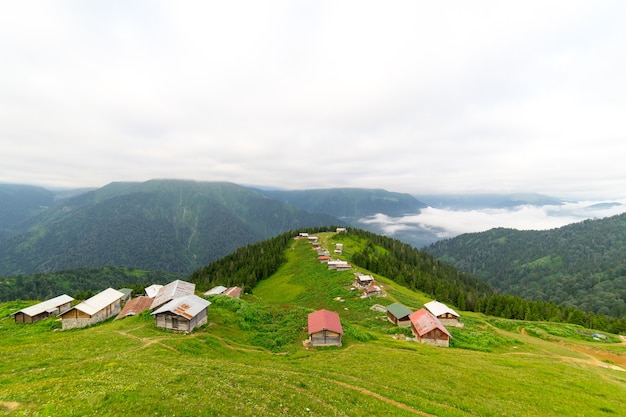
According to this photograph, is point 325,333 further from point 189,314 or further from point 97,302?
point 97,302

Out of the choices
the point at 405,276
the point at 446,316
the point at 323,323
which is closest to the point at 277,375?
the point at 323,323

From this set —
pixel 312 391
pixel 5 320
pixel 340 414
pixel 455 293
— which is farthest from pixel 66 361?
pixel 455 293

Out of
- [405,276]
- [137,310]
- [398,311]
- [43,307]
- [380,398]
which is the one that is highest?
[380,398]

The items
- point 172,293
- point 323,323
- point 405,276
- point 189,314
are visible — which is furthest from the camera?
point 405,276

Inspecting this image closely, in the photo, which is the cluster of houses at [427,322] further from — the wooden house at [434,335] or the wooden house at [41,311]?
the wooden house at [41,311]

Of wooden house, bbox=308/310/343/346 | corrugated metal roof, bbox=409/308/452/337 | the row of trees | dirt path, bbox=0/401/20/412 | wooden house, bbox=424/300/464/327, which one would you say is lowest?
the row of trees

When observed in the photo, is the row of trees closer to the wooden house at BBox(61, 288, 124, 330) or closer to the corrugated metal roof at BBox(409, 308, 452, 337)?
the corrugated metal roof at BBox(409, 308, 452, 337)

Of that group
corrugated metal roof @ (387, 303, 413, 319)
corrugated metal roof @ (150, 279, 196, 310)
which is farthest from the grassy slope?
corrugated metal roof @ (387, 303, 413, 319)

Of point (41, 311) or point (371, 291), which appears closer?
point (41, 311)
